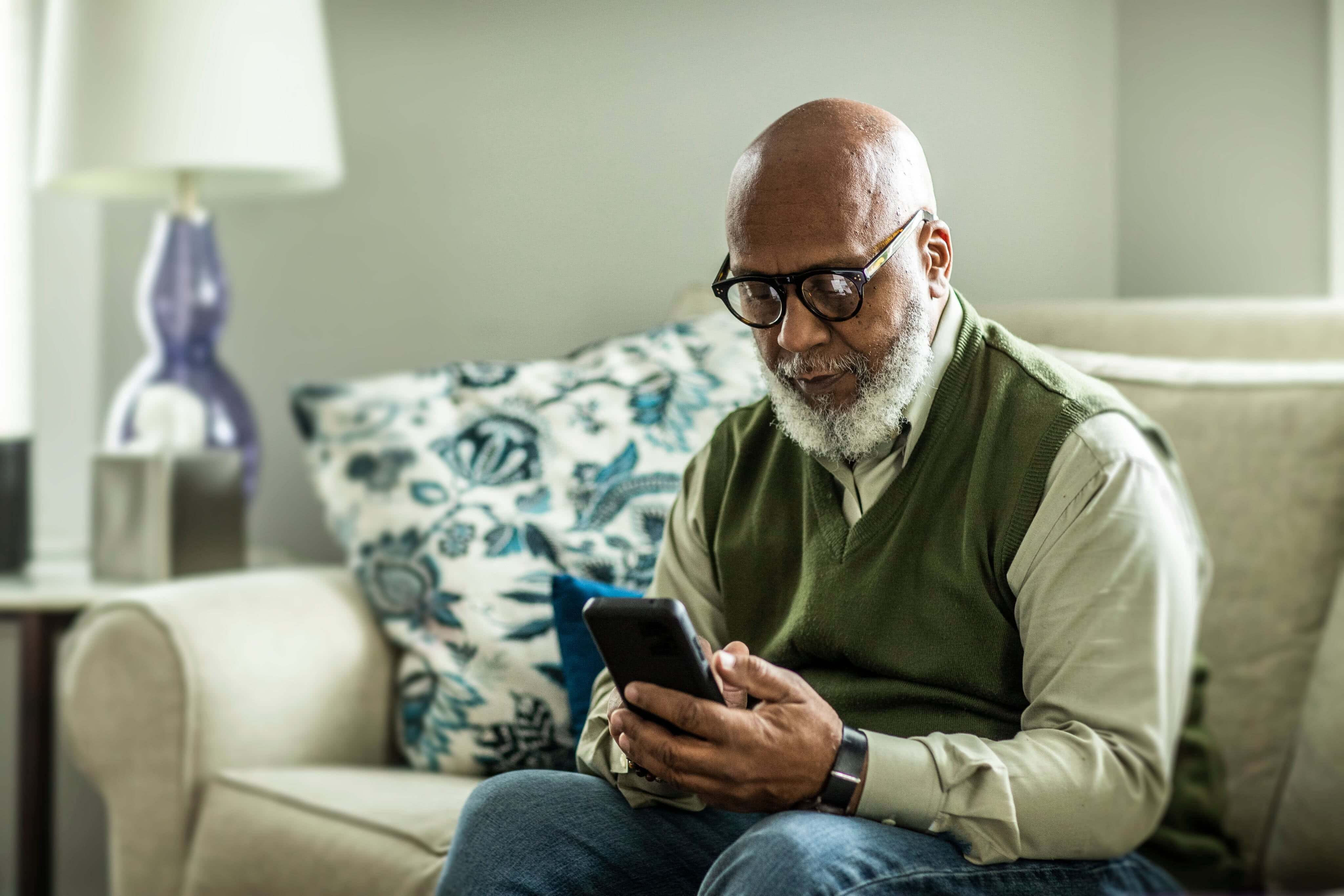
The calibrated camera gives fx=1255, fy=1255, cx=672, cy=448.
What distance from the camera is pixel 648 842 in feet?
2.93

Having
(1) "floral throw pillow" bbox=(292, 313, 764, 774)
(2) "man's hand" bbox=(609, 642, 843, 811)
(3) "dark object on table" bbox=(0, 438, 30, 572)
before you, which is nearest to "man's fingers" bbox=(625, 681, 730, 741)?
(2) "man's hand" bbox=(609, 642, 843, 811)

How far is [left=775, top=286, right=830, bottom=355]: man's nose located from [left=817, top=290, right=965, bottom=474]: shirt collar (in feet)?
0.26

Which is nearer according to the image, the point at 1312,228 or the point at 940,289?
the point at 940,289

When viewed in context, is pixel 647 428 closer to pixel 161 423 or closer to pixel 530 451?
pixel 530 451

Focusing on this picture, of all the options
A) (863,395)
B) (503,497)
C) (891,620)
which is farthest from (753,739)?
(503,497)

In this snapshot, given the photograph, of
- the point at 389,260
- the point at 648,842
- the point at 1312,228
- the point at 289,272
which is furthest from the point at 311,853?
the point at 1312,228

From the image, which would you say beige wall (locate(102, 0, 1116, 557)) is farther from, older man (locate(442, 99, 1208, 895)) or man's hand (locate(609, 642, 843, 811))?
man's hand (locate(609, 642, 843, 811))

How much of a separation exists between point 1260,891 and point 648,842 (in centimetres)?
54

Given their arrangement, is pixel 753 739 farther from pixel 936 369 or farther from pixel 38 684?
pixel 38 684

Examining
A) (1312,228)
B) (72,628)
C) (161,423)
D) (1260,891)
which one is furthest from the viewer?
(161,423)

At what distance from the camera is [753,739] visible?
0.77 metres

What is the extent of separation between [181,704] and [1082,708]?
2.83ft

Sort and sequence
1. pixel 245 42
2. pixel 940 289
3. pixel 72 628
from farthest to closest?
pixel 245 42 < pixel 72 628 < pixel 940 289

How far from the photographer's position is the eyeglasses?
2.72ft
